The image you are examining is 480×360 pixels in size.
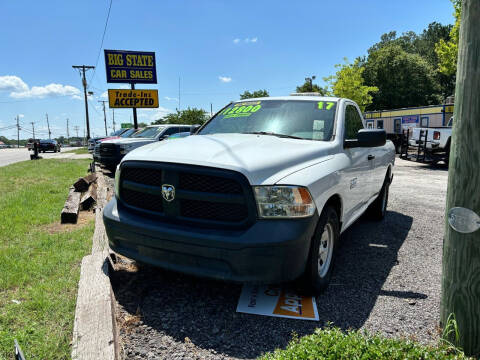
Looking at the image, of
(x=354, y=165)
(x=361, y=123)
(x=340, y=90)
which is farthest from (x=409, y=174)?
(x=340, y=90)

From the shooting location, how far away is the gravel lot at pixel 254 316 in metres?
2.48

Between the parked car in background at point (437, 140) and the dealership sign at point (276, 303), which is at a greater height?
the parked car in background at point (437, 140)

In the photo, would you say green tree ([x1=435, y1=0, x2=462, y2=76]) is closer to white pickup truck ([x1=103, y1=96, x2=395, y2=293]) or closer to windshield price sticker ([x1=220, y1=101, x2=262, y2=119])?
windshield price sticker ([x1=220, y1=101, x2=262, y2=119])

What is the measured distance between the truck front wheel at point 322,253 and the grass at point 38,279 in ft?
5.94

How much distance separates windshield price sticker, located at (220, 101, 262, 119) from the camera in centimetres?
424

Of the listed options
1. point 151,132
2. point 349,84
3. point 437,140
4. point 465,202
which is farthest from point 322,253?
point 349,84

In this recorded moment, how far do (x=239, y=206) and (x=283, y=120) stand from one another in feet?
5.26

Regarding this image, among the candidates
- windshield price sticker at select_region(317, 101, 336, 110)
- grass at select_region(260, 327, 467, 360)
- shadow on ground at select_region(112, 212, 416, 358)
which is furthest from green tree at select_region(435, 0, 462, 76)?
grass at select_region(260, 327, 467, 360)

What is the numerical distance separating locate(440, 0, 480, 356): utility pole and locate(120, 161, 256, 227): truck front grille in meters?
1.27

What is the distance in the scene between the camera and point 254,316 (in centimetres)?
282

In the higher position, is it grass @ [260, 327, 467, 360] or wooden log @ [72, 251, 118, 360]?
grass @ [260, 327, 467, 360]

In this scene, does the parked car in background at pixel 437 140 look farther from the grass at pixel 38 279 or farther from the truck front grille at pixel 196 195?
the truck front grille at pixel 196 195

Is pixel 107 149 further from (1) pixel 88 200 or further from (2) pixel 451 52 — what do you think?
(2) pixel 451 52

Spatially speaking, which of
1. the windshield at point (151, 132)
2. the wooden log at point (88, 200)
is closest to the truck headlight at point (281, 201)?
the wooden log at point (88, 200)
